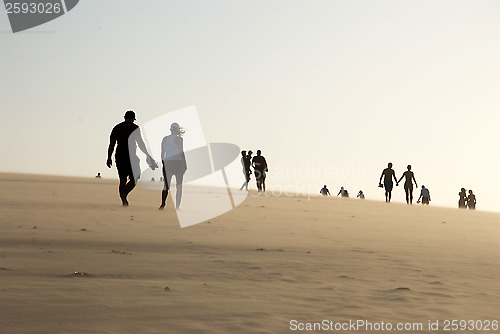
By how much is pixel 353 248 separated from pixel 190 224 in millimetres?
3537

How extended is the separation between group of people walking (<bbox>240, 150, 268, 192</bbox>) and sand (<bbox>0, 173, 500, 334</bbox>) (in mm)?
17604

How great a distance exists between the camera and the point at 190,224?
12133 millimetres

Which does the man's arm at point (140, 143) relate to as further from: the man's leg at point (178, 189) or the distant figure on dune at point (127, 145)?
the man's leg at point (178, 189)

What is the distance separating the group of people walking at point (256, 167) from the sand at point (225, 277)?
17604 mm

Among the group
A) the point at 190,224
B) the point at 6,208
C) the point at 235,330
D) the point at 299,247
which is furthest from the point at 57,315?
the point at 6,208

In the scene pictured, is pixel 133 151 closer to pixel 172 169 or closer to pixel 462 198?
pixel 172 169

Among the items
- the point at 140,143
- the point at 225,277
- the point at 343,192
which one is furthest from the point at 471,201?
the point at 225,277

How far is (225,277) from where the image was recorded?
672cm

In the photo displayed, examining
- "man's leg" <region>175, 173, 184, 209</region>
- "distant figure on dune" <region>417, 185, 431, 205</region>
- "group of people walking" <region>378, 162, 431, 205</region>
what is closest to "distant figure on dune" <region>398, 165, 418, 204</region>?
"group of people walking" <region>378, 162, 431, 205</region>

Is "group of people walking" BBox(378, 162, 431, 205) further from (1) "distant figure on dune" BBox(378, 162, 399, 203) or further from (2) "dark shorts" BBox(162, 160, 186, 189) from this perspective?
(2) "dark shorts" BBox(162, 160, 186, 189)

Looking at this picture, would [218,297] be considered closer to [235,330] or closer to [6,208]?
[235,330]

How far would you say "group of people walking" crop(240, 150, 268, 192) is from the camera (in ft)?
98.5

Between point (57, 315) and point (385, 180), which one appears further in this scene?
point (385, 180)

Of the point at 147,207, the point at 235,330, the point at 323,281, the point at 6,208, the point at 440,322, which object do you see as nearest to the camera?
the point at 235,330
